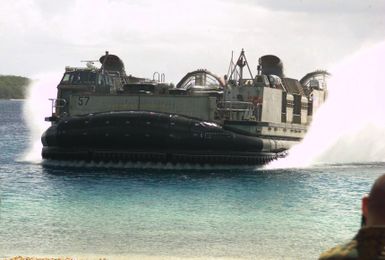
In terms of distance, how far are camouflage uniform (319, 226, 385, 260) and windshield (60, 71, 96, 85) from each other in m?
31.8

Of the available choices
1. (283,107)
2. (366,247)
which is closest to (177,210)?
(283,107)

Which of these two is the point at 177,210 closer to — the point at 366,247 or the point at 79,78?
the point at 366,247

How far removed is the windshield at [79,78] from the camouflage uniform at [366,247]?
31770mm

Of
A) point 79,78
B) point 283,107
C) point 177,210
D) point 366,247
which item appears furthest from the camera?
point 79,78

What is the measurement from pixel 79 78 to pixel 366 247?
3207 centimetres

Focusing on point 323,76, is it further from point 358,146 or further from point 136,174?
point 136,174

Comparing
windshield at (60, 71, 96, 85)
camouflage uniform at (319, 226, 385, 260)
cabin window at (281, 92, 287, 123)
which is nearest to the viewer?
camouflage uniform at (319, 226, 385, 260)

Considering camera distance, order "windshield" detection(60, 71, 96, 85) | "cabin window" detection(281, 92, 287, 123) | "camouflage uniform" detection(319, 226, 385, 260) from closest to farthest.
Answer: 1. "camouflage uniform" detection(319, 226, 385, 260)
2. "cabin window" detection(281, 92, 287, 123)
3. "windshield" detection(60, 71, 96, 85)

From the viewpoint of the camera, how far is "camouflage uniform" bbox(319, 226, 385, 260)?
2.34 meters

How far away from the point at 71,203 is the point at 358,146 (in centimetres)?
2271

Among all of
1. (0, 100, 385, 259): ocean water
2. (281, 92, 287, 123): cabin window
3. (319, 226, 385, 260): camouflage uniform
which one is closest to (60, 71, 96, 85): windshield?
(0, 100, 385, 259): ocean water

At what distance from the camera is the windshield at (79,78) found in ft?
110

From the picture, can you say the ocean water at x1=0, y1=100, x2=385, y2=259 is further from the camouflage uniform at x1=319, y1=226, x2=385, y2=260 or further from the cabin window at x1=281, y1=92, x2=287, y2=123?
the camouflage uniform at x1=319, y1=226, x2=385, y2=260

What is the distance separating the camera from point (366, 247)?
7.68 feet
